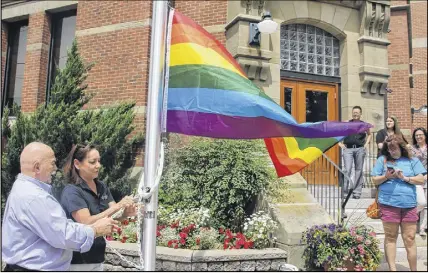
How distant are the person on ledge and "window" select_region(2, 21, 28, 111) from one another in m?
9.80

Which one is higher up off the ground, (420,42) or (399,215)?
(420,42)

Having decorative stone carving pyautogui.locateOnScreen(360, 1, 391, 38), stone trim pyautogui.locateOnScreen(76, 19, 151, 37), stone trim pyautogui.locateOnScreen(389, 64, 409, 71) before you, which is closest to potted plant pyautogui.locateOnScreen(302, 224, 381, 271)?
decorative stone carving pyautogui.locateOnScreen(360, 1, 391, 38)

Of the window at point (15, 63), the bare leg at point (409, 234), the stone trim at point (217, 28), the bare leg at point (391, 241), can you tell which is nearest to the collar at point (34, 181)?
the bare leg at point (391, 241)

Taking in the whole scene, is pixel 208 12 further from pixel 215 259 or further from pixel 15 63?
pixel 15 63

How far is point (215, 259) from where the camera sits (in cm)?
496

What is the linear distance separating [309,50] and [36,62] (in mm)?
7535

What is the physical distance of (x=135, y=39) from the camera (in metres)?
9.23

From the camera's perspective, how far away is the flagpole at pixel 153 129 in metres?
2.95

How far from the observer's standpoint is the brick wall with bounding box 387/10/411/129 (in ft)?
41.3

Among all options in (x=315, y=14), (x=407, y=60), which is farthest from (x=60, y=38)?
(x=407, y=60)

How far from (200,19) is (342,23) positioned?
357cm

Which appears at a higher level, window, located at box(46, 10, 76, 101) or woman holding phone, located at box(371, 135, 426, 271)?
window, located at box(46, 10, 76, 101)

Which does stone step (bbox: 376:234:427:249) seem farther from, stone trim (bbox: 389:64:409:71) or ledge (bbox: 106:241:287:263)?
stone trim (bbox: 389:64:409:71)

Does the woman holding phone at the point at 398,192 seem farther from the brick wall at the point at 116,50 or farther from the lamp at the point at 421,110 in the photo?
the lamp at the point at 421,110
